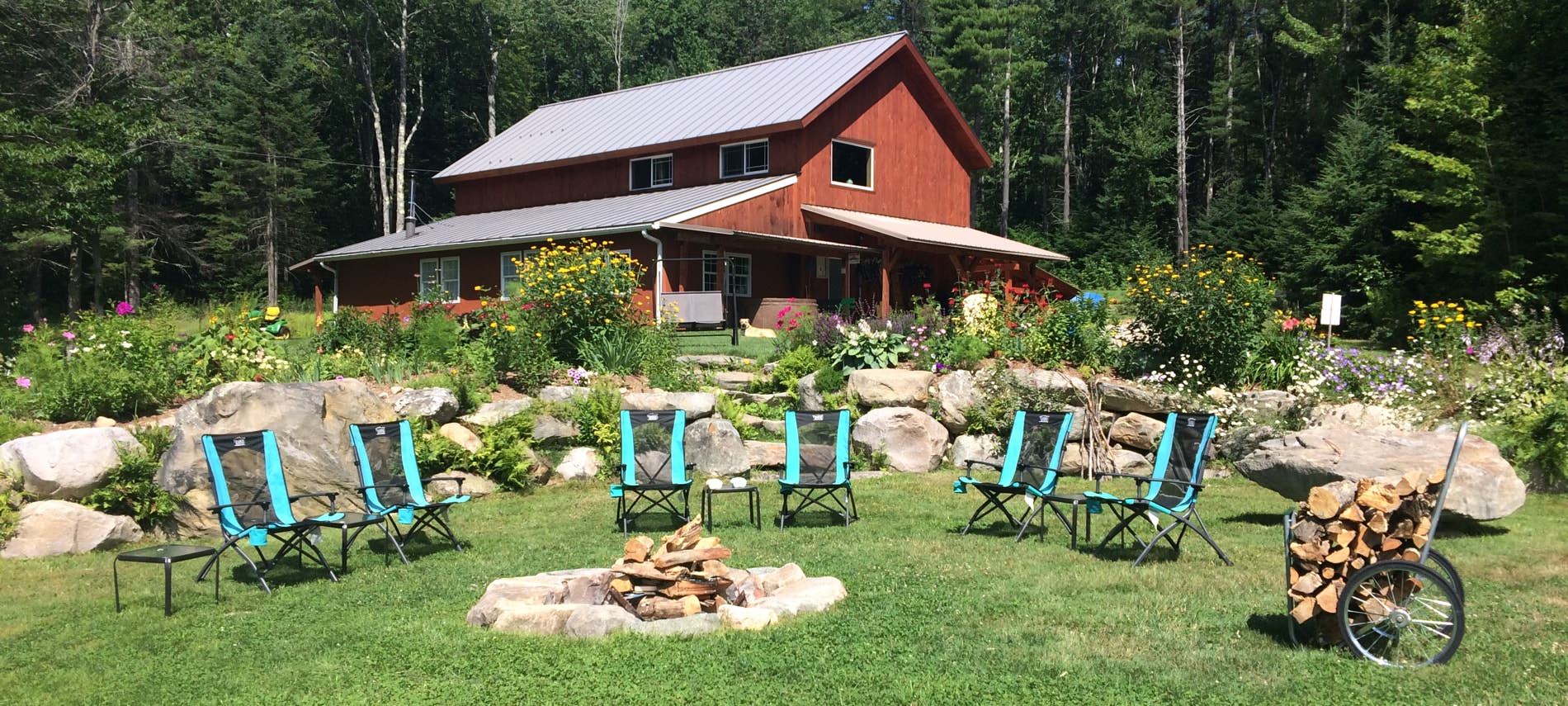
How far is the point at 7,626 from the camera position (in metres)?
5.59

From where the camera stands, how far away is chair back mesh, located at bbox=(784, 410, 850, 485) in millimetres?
8625

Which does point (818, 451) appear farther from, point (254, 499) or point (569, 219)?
point (569, 219)

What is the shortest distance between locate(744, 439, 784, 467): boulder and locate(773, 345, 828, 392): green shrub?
1.56 m

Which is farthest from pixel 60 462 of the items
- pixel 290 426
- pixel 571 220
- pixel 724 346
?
pixel 571 220

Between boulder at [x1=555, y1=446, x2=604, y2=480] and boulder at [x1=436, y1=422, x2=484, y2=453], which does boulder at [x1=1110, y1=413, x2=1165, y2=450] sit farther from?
boulder at [x1=436, y1=422, x2=484, y2=453]

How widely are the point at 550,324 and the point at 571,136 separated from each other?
14750mm

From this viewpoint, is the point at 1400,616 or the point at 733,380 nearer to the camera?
the point at 1400,616

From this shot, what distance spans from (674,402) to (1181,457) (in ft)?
17.9

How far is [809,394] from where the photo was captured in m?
12.1

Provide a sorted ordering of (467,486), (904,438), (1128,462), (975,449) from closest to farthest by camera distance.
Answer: (467,486) < (1128,462) < (904,438) < (975,449)

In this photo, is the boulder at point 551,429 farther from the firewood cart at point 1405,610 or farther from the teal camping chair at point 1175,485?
the firewood cart at point 1405,610

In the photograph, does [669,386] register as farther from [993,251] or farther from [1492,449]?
[993,251]

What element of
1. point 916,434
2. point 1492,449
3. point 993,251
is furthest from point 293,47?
point 1492,449

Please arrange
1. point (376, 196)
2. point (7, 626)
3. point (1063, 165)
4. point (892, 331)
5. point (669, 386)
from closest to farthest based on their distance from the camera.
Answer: point (7, 626), point (669, 386), point (892, 331), point (376, 196), point (1063, 165)
